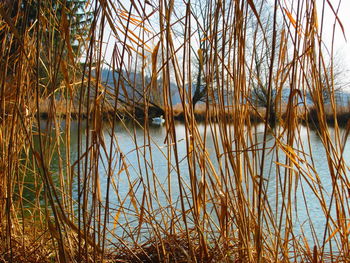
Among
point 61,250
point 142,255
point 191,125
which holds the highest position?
point 191,125

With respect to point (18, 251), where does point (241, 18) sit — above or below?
above

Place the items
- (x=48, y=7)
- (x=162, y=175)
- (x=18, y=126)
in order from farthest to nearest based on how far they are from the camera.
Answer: (x=162, y=175), (x=18, y=126), (x=48, y=7)

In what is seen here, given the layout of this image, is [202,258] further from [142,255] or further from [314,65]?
[314,65]

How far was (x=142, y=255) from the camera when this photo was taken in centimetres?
66

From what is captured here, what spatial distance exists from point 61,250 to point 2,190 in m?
0.31

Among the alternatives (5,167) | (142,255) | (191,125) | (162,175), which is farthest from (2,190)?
(162,175)

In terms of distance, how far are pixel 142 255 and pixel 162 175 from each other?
2.04m

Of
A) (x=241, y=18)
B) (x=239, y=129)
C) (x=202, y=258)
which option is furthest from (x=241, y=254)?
(x=241, y=18)

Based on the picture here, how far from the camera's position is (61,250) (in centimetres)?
37

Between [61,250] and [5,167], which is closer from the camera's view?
[61,250]

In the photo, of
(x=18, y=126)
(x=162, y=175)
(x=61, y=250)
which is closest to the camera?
(x=61, y=250)

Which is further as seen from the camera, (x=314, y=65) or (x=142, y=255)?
(x=142, y=255)

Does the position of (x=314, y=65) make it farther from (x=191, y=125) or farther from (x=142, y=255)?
(x=142, y=255)

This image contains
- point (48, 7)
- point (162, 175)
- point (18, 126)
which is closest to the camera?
point (48, 7)
